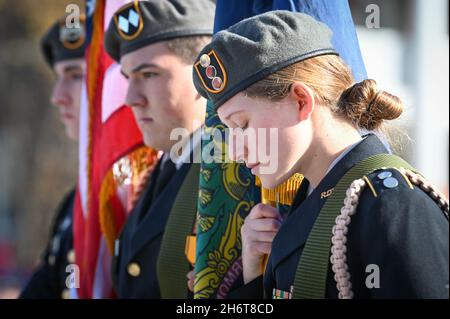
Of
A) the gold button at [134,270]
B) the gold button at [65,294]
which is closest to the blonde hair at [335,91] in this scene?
the gold button at [134,270]

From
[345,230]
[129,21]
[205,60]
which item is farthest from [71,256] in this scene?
[345,230]

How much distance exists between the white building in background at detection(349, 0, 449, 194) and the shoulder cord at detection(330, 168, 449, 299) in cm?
561

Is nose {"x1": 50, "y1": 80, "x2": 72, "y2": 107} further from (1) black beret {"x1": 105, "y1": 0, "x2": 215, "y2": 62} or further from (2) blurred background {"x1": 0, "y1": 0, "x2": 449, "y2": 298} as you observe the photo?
(2) blurred background {"x1": 0, "y1": 0, "x2": 449, "y2": 298}

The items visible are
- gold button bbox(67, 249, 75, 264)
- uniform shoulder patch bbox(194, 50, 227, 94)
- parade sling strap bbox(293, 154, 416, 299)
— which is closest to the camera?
parade sling strap bbox(293, 154, 416, 299)

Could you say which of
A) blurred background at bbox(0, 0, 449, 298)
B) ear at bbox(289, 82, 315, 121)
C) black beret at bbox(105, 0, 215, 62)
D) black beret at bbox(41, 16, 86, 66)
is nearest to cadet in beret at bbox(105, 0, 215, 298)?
black beret at bbox(105, 0, 215, 62)

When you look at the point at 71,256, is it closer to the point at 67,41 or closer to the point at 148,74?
the point at 67,41

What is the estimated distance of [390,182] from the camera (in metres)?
2.32

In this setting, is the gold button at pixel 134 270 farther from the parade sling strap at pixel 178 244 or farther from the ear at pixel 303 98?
the ear at pixel 303 98

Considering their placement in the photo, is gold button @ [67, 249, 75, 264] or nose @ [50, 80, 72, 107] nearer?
gold button @ [67, 249, 75, 264]

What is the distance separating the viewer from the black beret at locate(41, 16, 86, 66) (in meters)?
5.35

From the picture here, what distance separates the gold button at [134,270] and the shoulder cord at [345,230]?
1.53 metres

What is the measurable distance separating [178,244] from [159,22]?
98cm

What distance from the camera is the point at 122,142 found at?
4.39 meters

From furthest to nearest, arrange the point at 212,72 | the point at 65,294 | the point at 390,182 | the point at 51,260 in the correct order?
the point at 51,260, the point at 65,294, the point at 212,72, the point at 390,182
